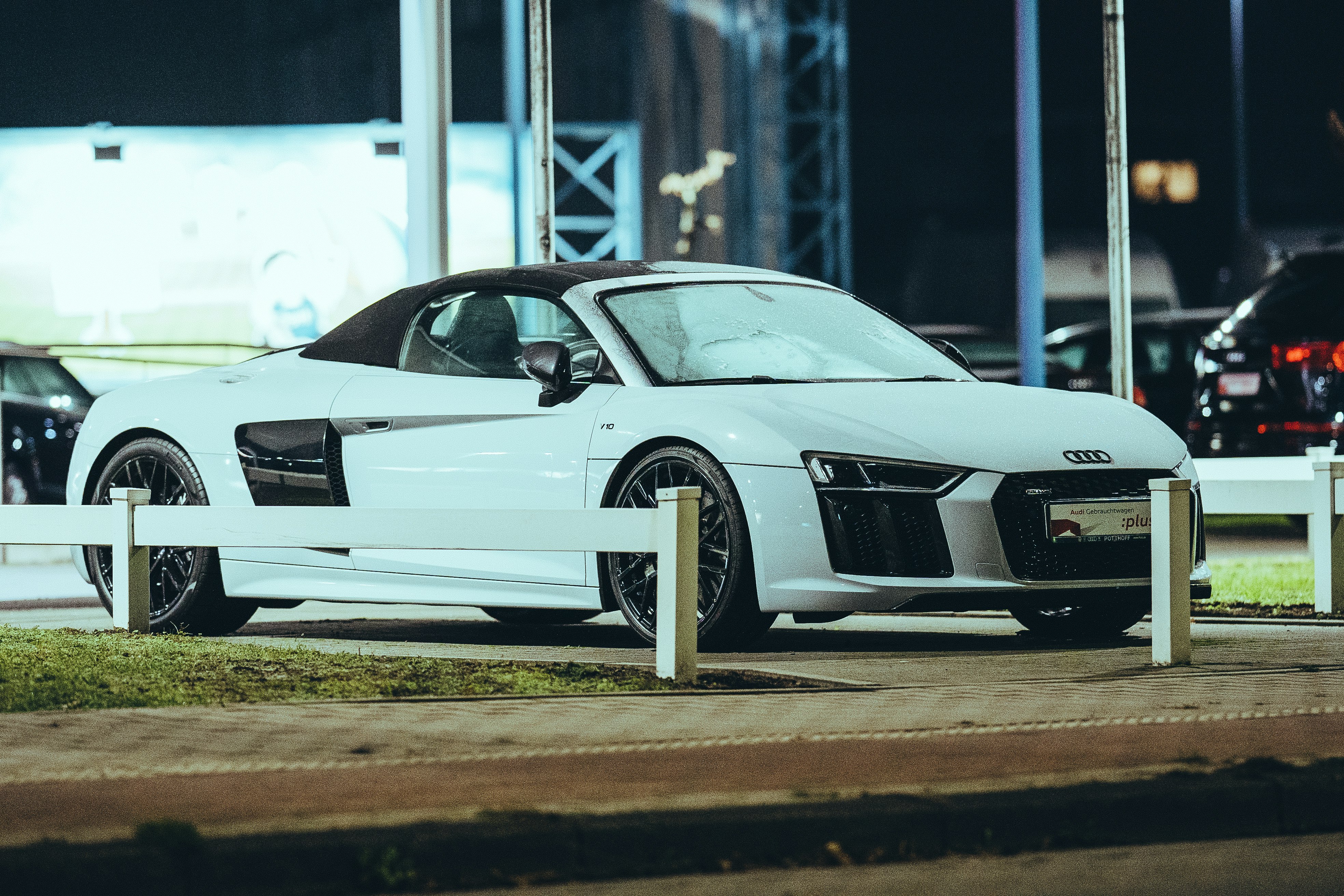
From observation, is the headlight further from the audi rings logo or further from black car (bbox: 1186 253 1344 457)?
black car (bbox: 1186 253 1344 457)

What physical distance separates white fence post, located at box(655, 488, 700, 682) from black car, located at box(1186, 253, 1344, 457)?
6569 mm

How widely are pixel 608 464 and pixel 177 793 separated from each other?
11.2 feet

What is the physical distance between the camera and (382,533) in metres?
8.74

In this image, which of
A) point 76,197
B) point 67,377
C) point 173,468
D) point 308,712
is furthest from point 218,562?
point 76,197

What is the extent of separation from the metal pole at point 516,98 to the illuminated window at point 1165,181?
28582 millimetres

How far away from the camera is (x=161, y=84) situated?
29984 millimetres

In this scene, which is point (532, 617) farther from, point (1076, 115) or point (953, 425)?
point (1076, 115)

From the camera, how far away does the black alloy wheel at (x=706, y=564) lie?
8109mm

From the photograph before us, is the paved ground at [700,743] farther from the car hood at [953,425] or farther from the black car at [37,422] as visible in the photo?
the black car at [37,422]

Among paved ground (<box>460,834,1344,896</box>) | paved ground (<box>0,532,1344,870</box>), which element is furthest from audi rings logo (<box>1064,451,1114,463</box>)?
paved ground (<box>460,834,1344,896</box>)

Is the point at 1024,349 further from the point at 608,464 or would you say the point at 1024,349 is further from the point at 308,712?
the point at 308,712

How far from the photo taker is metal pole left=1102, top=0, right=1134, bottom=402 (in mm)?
14883

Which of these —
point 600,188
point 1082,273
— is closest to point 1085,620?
point 600,188

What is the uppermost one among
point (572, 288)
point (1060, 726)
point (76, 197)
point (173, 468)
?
point (76, 197)
